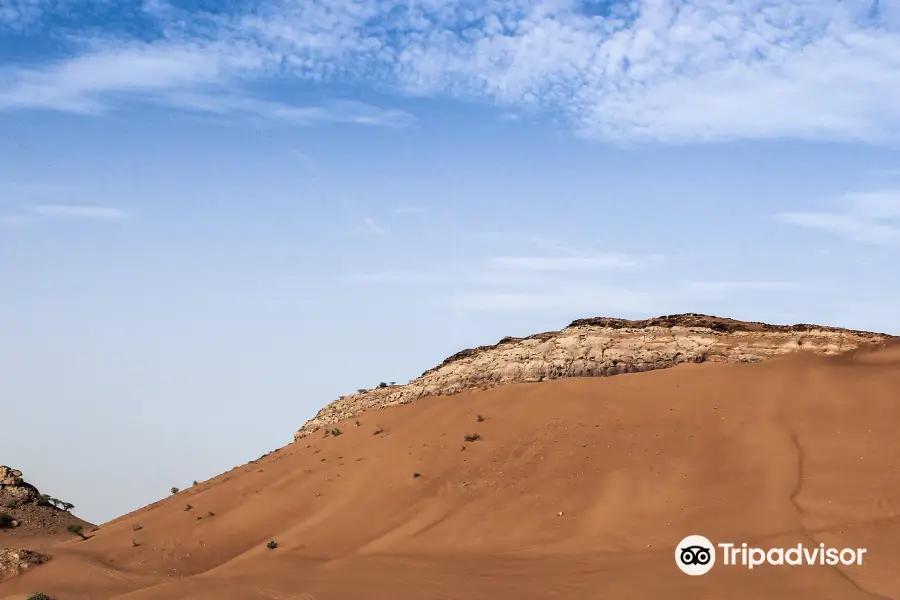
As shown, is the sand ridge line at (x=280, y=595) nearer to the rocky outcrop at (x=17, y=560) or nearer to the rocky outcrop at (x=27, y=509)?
the rocky outcrop at (x=17, y=560)

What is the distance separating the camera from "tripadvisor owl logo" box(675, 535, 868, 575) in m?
17.4

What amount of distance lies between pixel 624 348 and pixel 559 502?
8.89 metres

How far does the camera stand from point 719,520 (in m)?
20.1

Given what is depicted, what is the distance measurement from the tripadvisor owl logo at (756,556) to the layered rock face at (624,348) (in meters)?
11.1

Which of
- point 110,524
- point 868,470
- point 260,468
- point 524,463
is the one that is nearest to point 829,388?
point 868,470

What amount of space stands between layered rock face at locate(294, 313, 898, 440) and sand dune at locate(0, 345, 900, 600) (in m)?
0.92

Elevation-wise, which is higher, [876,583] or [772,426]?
[772,426]

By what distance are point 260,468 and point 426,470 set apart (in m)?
9.33

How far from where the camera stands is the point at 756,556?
18109mm

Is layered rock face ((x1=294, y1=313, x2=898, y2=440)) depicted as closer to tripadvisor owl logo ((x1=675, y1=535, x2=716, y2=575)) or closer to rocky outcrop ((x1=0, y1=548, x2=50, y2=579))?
tripadvisor owl logo ((x1=675, y1=535, x2=716, y2=575))

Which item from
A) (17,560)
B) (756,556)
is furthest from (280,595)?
(17,560)

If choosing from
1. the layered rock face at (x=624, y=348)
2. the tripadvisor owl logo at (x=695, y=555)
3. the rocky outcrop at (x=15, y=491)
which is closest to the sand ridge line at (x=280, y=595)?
the tripadvisor owl logo at (x=695, y=555)

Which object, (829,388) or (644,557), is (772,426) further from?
(644,557)

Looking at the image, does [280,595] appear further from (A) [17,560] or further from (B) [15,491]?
(B) [15,491]
